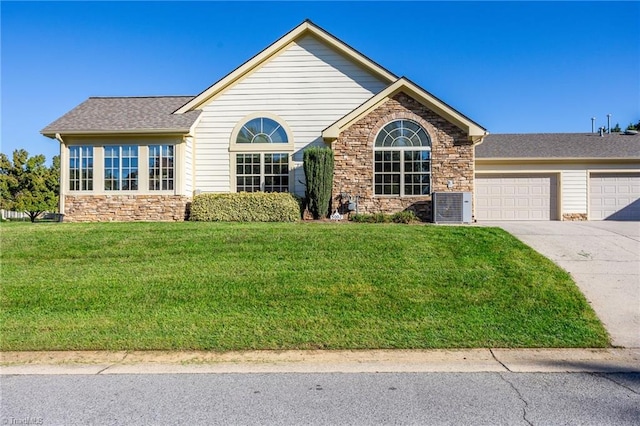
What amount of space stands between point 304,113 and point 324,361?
12710 mm

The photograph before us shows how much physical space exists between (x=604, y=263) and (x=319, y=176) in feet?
28.3

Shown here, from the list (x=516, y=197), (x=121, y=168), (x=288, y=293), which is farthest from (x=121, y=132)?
(x=516, y=197)

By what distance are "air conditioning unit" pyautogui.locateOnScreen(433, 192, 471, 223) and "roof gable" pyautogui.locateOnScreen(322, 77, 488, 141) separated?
2134 mm

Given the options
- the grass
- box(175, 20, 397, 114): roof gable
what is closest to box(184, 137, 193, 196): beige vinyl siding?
box(175, 20, 397, 114): roof gable

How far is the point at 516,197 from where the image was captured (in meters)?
19.8

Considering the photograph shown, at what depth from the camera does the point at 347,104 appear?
58.1ft

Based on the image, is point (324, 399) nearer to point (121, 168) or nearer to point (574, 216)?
point (121, 168)

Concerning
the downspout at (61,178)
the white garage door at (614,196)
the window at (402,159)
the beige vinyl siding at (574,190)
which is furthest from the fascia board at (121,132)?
the white garage door at (614,196)

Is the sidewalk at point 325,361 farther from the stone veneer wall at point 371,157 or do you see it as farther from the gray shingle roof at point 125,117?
the gray shingle roof at point 125,117

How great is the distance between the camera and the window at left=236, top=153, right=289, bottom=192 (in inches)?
705

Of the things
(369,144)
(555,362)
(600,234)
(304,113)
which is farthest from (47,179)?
(555,362)

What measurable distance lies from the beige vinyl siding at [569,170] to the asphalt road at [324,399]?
1486 centimetres

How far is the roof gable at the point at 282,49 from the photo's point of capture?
1752 cm

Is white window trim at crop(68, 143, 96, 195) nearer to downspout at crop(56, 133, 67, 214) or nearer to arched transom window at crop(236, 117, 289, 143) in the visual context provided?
downspout at crop(56, 133, 67, 214)
